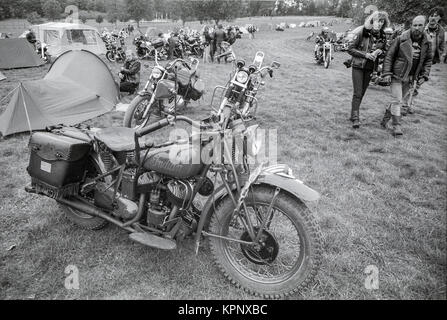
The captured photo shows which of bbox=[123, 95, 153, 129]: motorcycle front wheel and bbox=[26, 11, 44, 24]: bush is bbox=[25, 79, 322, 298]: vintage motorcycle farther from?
bbox=[26, 11, 44, 24]: bush

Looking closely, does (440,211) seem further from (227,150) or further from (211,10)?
(211,10)

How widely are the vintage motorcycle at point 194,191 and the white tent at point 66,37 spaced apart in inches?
671

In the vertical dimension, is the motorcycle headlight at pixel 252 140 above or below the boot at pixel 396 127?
above

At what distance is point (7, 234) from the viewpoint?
3.23m

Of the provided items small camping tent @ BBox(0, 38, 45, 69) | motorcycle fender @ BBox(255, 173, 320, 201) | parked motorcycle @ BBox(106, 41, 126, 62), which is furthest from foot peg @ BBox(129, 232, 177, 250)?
parked motorcycle @ BBox(106, 41, 126, 62)

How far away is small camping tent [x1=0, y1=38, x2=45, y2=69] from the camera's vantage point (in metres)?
12.7

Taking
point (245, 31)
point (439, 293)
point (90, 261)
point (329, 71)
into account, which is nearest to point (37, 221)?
point (90, 261)

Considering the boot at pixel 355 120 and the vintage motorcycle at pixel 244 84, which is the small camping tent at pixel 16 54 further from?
the boot at pixel 355 120

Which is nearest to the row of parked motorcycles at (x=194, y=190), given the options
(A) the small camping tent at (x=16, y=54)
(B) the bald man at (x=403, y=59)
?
(B) the bald man at (x=403, y=59)

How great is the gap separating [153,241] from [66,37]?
19159 millimetres

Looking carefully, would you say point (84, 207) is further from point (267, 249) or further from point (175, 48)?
point (175, 48)

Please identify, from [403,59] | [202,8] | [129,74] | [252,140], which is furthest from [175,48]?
[202,8]

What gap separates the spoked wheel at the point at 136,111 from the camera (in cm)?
584
